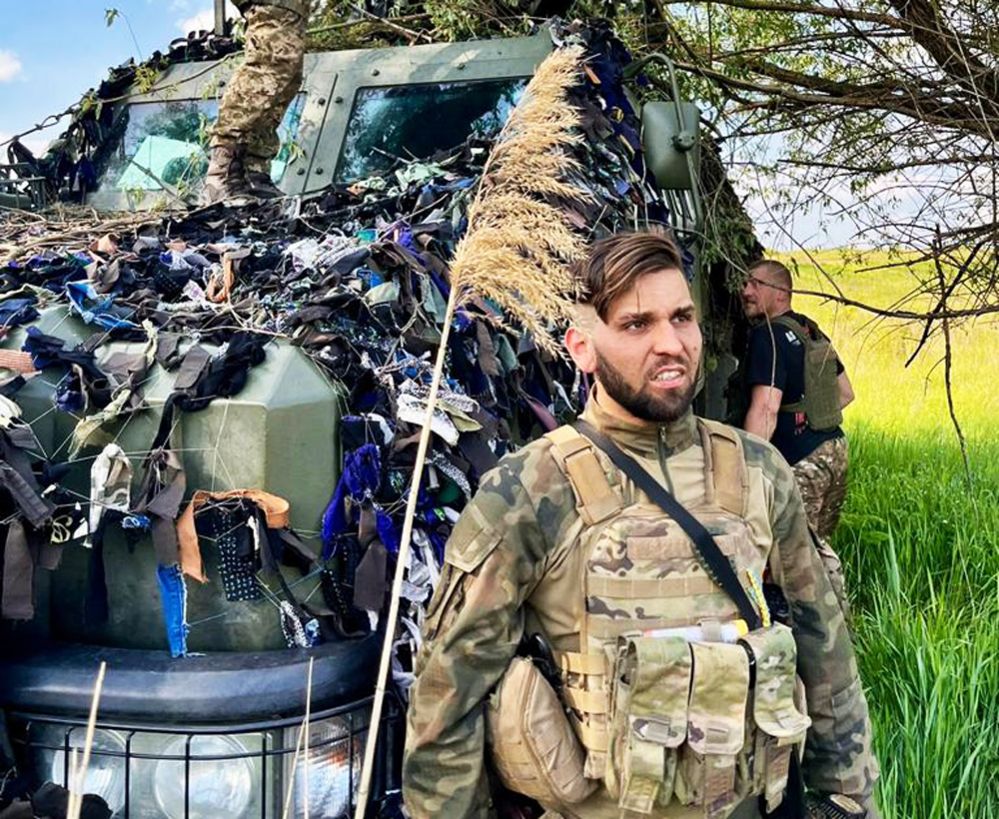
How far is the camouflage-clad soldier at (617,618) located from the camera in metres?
1.71

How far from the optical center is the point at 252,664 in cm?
185

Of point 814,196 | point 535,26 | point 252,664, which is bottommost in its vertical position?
point 252,664

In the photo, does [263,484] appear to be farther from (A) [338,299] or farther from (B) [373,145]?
(B) [373,145]

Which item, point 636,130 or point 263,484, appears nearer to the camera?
point 263,484

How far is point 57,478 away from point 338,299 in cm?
62

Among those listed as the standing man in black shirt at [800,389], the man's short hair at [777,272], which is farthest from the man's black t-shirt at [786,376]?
the man's short hair at [777,272]

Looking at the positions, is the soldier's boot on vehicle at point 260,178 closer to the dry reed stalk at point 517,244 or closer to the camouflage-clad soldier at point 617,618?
the dry reed stalk at point 517,244

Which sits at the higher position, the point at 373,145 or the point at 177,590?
the point at 373,145

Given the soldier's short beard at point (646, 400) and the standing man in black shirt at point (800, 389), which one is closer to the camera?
the soldier's short beard at point (646, 400)

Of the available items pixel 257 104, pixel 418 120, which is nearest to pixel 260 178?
pixel 257 104

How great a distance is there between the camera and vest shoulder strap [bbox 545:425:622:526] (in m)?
1.79

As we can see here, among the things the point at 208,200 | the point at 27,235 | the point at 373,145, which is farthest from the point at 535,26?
the point at 27,235

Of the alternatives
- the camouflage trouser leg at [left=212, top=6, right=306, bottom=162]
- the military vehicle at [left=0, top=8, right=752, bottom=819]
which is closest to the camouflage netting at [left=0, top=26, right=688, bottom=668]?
the military vehicle at [left=0, top=8, right=752, bottom=819]

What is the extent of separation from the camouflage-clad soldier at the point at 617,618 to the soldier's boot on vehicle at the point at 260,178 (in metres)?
1.90
